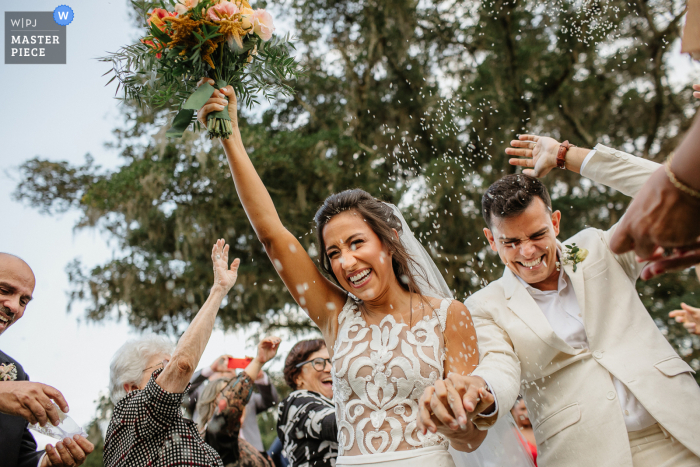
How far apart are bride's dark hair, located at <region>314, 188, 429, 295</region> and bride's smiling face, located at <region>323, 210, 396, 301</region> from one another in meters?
0.03

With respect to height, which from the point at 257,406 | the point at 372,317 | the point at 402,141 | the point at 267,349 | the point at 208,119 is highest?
the point at 402,141

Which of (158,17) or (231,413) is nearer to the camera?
(158,17)

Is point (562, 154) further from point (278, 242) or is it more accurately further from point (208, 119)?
point (208, 119)

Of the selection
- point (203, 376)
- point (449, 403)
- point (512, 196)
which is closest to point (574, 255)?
point (512, 196)

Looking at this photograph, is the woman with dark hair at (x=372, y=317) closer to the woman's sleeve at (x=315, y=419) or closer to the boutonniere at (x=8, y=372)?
the woman's sleeve at (x=315, y=419)

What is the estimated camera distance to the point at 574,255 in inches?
108

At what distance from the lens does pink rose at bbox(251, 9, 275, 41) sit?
2.81 meters

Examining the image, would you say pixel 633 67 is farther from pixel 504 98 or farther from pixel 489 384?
pixel 489 384

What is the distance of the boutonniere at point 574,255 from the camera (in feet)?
8.94

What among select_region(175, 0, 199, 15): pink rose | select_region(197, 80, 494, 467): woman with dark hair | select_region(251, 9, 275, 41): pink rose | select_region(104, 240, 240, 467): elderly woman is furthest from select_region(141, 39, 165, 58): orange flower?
select_region(104, 240, 240, 467): elderly woman

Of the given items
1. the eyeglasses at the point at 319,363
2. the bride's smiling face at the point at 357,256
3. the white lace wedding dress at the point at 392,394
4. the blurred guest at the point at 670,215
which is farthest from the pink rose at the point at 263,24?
the eyeglasses at the point at 319,363

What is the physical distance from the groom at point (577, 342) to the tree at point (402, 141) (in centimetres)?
622

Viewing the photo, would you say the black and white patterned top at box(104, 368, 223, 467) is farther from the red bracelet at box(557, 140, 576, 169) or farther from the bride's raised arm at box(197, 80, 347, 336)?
the red bracelet at box(557, 140, 576, 169)

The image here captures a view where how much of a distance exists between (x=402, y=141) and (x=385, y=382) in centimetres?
904
